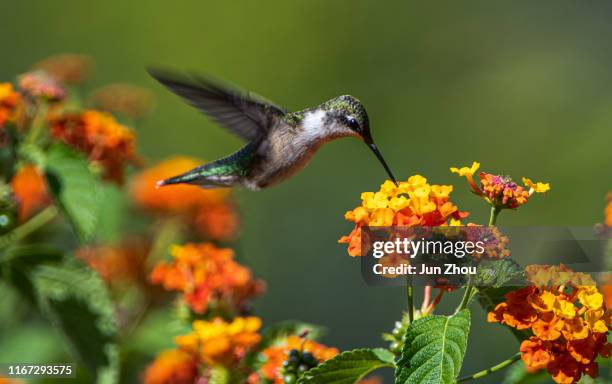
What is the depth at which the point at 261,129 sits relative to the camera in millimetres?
1866

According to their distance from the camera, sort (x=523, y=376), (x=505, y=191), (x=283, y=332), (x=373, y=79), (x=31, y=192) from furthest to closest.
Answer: (x=373, y=79), (x=31, y=192), (x=283, y=332), (x=523, y=376), (x=505, y=191)

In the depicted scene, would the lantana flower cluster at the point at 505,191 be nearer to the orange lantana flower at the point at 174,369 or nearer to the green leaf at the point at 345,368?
the green leaf at the point at 345,368

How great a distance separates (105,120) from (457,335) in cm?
101

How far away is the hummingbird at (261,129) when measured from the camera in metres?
1.65

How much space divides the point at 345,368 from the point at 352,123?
59 cm

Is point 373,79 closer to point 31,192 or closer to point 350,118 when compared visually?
point 31,192

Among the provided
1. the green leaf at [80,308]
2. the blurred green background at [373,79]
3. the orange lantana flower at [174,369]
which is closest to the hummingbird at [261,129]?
the green leaf at [80,308]

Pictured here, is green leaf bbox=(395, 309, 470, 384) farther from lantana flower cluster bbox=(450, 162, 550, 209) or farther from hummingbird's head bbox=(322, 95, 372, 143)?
hummingbird's head bbox=(322, 95, 372, 143)

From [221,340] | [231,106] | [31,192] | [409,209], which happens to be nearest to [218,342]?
[221,340]

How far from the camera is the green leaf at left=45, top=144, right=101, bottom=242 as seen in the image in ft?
5.36

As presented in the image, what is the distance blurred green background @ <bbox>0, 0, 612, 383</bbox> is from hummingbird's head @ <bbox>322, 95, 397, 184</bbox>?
2395mm

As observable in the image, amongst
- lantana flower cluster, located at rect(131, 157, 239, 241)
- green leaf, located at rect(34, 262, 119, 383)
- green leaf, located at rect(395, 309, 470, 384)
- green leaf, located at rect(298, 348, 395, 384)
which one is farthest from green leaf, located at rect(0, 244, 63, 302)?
green leaf, located at rect(395, 309, 470, 384)

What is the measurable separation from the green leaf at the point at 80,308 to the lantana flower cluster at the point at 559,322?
0.81 meters

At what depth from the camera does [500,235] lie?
1.19 metres
